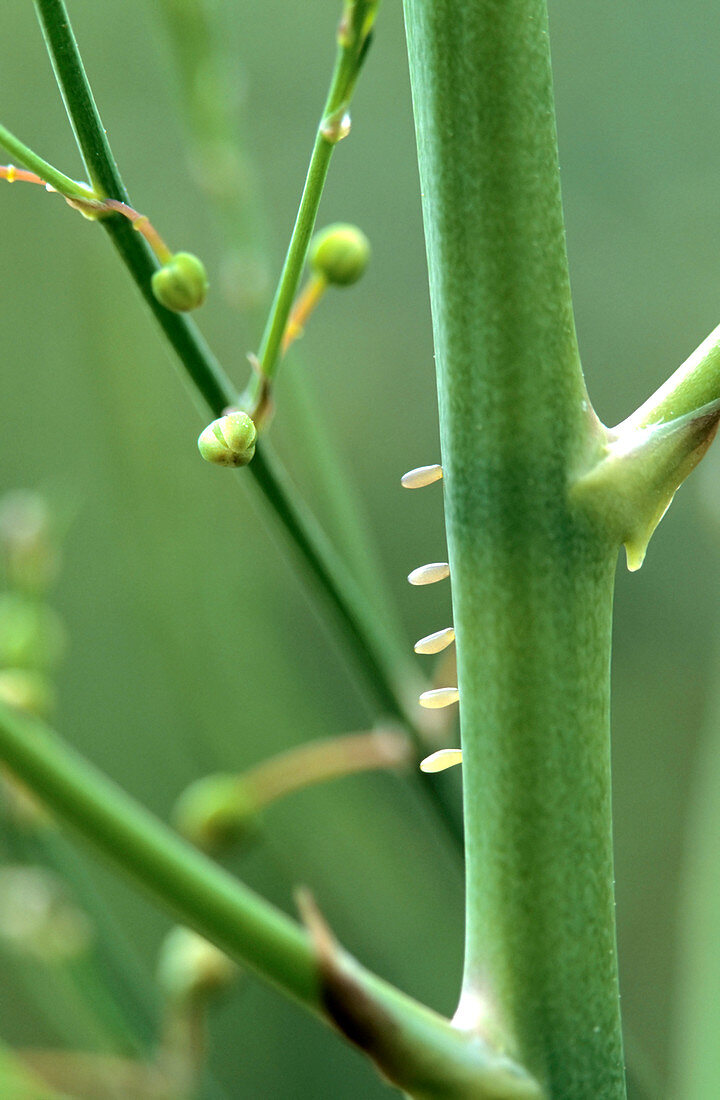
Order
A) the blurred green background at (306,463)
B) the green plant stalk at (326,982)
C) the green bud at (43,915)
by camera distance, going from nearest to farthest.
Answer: the green plant stalk at (326,982)
the green bud at (43,915)
the blurred green background at (306,463)

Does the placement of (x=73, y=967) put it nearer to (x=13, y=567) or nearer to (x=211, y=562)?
(x=13, y=567)

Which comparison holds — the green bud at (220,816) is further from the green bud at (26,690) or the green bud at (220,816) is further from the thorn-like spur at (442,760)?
the thorn-like spur at (442,760)

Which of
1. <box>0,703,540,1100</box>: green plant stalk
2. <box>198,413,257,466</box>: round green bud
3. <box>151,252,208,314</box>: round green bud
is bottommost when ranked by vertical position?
<box>0,703,540,1100</box>: green plant stalk

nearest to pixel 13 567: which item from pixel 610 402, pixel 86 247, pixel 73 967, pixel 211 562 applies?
pixel 73 967

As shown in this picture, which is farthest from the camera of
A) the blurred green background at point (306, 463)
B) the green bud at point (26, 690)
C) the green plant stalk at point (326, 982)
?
the blurred green background at point (306, 463)

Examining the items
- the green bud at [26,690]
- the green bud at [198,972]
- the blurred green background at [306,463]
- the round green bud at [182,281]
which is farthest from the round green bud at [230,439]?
Answer: the blurred green background at [306,463]

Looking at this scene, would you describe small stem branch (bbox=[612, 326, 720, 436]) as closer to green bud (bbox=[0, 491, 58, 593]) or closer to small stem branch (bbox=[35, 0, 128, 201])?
small stem branch (bbox=[35, 0, 128, 201])

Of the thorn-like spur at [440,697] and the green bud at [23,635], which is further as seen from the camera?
the green bud at [23,635]

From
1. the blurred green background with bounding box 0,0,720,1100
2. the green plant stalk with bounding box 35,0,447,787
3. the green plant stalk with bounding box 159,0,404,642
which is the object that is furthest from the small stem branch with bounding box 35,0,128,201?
the blurred green background with bounding box 0,0,720,1100
